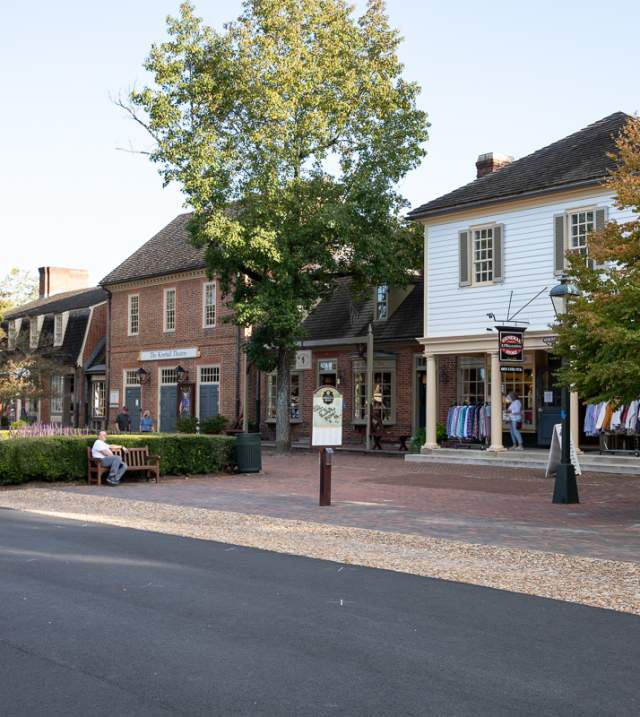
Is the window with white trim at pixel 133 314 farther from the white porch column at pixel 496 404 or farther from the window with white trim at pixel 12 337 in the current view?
the white porch column at pixel 496 404

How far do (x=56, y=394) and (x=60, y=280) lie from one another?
44.1 ft

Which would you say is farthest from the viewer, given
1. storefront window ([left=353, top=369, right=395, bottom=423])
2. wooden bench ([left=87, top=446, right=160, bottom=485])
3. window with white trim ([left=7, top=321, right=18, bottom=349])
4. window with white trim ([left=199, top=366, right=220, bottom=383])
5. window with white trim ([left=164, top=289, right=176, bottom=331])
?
window with white trim ([left=7, top=321, right=18, bottom=349])

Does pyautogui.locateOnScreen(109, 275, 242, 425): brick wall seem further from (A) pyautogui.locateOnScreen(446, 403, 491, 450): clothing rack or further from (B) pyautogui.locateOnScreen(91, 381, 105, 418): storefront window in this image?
(A) pyautogui.locateOnScreen(446, 403, 491, 450): clothing rack

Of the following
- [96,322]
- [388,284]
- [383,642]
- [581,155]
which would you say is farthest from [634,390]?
[96,322]

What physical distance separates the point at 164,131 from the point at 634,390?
18.0m

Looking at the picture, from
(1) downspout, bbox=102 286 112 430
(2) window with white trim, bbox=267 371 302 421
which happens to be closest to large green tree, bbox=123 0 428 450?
(2) window with white trim, bbox=267 371 302 421

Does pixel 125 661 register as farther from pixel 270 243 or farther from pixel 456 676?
pixel 270 243

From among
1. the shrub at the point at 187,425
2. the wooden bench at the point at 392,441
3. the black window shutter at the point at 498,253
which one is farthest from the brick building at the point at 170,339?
the black window shutter at the point at 498,253

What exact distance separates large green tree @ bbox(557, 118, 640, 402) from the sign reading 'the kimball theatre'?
4.12m

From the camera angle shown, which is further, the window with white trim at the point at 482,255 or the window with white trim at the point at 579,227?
the window with white trim at the point at 482,255

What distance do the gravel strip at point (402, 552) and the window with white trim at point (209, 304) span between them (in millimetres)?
21037

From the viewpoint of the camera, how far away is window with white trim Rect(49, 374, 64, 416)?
4494 centimetres

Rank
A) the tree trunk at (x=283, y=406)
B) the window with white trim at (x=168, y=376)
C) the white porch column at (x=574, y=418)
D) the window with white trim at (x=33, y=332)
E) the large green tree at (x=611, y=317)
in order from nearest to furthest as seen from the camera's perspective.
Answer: the large green tree at (x=611, y=317) < the white porch column at (x=574, y=418) < the tree trunk at (x=283, y=406) < the window with white trim at (x=168, y=376) < the window with white trim at (x=33, y=332)

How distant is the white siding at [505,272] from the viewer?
78.1 ft
